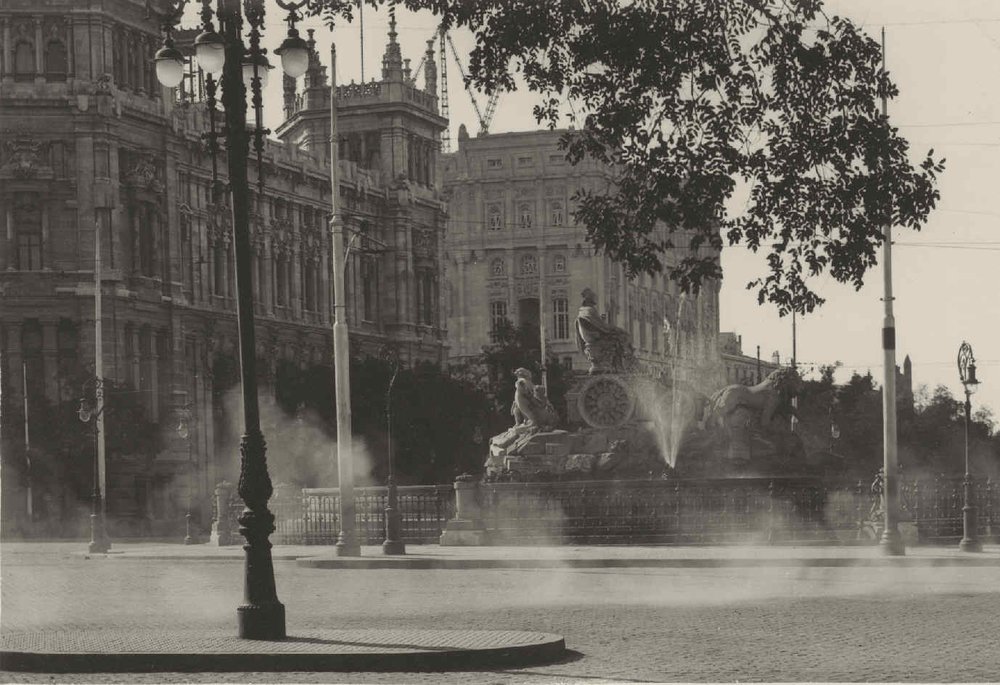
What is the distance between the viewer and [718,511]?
1416 inches

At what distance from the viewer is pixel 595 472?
3816 cm

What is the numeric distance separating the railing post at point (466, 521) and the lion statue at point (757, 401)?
16.2 feet

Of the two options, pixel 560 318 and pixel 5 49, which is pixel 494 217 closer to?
pixel 560 318

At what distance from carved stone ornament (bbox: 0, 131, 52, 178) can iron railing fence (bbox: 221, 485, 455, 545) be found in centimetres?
3192

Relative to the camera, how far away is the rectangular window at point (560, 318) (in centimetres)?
13562

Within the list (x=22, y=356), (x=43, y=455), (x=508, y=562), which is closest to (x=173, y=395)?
(x=22, y=356)

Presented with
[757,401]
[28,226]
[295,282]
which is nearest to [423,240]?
[295,282]

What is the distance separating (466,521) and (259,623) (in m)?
21.8

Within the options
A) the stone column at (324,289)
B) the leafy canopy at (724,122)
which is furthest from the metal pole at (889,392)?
the stone column at (324,289)

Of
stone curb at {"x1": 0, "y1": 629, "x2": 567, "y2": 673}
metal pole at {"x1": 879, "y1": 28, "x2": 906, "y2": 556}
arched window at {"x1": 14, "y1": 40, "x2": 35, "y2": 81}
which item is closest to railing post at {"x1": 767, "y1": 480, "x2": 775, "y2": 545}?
metal pole at {"x1": 879, "y1": 28, "x2": 906, "y2": 556}

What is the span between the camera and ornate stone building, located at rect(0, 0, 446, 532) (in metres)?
71.2

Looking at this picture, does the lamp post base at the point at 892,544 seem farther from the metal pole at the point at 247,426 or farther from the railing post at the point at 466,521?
the metal pole at the point at 247,426

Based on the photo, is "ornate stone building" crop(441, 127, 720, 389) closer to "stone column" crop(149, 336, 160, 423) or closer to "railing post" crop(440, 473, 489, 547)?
"stone column" crop(149, 336, 160, 423)

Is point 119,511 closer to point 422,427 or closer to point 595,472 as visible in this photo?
point 422,427
